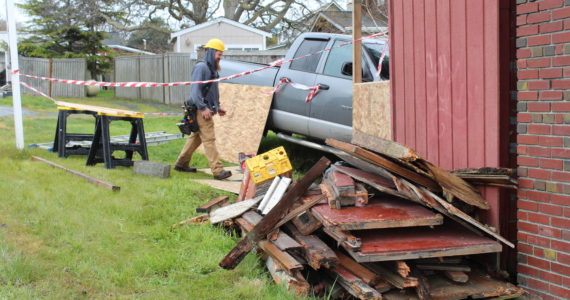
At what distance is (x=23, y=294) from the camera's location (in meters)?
4.23

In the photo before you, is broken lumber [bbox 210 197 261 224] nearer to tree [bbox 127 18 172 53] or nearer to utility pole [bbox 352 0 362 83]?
utility pole [bbox 352 0 362 83]

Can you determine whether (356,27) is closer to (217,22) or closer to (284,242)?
(284,242)

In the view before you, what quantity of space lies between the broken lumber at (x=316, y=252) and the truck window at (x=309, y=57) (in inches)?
200

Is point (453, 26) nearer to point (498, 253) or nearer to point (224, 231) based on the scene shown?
point (498, 253)

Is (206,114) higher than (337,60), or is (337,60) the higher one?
(337,60)

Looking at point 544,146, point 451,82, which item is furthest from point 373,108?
point 544,146

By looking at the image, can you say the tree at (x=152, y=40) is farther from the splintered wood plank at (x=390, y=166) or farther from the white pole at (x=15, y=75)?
the splintered wood plank at (x=390, y=166)

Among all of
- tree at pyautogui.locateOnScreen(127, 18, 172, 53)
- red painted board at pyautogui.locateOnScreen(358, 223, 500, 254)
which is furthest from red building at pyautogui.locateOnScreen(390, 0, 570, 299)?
tree at pyautogui.locateOnScreen(127, 18, 172, 53)

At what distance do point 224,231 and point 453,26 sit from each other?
9.94 ft

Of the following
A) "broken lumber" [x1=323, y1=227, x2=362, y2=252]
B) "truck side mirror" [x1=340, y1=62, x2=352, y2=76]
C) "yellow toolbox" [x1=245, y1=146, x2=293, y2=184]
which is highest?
"truck side mirror" [x1=340, y1=62, x2=352, y2=76]

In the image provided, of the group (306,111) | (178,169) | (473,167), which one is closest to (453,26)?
(473,167)

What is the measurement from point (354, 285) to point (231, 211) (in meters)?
2.08

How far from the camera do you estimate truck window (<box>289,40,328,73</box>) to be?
9742mm

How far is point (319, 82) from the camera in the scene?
941 centimetres
